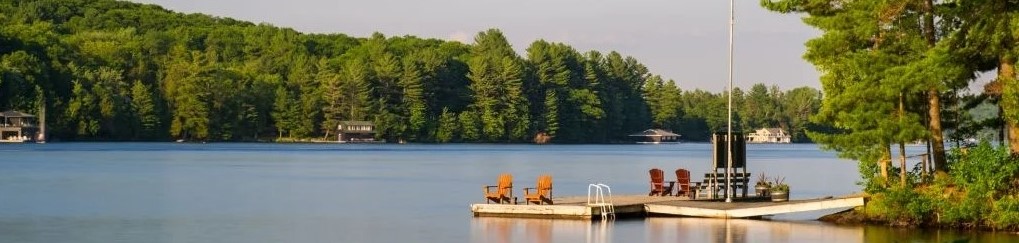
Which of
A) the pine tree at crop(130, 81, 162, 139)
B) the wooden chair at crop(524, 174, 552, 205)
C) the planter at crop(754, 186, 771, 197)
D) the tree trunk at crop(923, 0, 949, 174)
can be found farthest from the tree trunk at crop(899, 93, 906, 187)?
the pine tree at crop(130, 81, 162, 139)

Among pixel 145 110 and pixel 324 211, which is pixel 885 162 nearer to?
pixel 324 211

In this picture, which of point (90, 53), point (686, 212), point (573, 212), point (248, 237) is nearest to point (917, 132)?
point (686, 212)

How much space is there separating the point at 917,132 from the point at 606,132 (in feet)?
535

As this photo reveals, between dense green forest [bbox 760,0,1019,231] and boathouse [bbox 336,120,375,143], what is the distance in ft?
449

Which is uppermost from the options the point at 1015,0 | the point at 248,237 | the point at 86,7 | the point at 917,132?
the point at 86,7

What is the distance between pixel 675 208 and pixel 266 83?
5444 inches

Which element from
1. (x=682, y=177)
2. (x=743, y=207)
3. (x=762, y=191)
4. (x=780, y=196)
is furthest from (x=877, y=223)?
(x=682, y=177)

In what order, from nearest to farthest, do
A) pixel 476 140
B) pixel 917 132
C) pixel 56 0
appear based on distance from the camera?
1. pixel 917 132
2. pixel 476 140
3. pixel 56 0

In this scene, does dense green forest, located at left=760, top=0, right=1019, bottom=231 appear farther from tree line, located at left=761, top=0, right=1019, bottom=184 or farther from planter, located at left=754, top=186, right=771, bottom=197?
planter, located at left=754, top=186, right=771, bottom=197

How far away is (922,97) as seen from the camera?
3272cm

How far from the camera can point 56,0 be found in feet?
625

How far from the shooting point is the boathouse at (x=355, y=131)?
16850cm

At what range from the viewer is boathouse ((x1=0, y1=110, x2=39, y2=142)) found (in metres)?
148

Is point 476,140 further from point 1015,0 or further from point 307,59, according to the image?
point 1015,0
